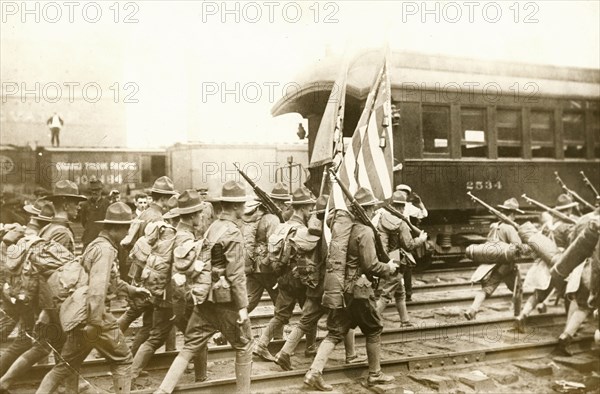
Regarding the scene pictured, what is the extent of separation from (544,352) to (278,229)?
355 cm

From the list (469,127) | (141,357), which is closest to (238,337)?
(141,357)

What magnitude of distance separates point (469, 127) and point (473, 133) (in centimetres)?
15

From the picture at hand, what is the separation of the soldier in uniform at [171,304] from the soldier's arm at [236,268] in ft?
1.39

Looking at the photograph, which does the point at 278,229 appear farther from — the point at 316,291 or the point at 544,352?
the point at 544,352

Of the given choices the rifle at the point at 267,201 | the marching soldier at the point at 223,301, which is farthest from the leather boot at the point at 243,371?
the rifle at the point at 267,201

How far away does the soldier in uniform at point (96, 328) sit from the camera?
3.94 meters

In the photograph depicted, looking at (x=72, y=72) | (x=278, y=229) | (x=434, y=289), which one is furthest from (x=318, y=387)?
(x=72, y=72)

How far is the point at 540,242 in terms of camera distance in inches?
278

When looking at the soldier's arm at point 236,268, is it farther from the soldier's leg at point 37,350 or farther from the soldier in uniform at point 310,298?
the soldier's leg at point 37,350

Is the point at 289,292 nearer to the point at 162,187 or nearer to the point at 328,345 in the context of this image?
the point at 328,345

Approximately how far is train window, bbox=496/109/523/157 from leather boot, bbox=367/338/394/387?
21.9 feet

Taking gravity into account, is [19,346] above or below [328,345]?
above

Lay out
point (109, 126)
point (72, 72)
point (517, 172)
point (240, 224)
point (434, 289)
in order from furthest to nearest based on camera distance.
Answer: point (109, 126), point (72, 72), point (517, 172), point (434, 289), point (240, 224)

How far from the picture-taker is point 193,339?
437 cm
